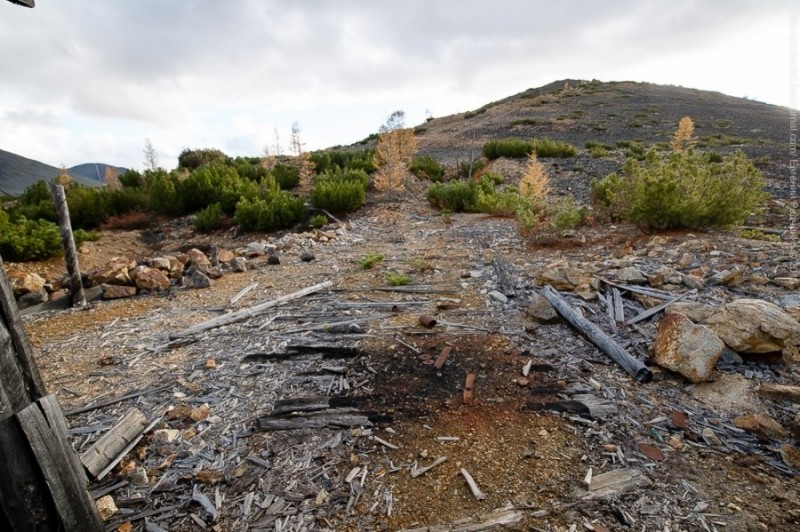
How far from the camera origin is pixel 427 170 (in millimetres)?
15031

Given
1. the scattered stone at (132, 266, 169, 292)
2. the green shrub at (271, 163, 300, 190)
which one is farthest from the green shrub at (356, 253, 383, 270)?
the green shrub at (271, 163, 300, 190)

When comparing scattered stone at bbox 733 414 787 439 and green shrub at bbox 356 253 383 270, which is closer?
scattered stone at bbox 733 414 787 439

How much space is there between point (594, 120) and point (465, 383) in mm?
28555

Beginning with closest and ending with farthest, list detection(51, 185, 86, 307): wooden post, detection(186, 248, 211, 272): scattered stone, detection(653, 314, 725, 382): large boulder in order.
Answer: detection(653, 314, 725, 382): large boulder → detection(51, 185, 86, 307): wooden post → detection(186, 248, 211, 272): scattered stone

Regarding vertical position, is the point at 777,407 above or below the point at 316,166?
below

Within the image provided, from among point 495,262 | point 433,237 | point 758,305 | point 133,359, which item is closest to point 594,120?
point 433,237

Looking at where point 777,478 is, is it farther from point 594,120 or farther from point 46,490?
point 594,120

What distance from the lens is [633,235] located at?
6.18 metres

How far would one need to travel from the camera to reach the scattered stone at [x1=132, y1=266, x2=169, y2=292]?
548cm

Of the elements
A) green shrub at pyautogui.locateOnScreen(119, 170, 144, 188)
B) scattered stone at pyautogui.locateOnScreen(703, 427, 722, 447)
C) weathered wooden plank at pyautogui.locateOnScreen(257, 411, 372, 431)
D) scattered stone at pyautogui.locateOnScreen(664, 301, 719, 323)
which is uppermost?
green shrub at pyautogui.locateOnScreen(119, 170, 144, 188)

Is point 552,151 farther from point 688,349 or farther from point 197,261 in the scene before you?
point 688,349

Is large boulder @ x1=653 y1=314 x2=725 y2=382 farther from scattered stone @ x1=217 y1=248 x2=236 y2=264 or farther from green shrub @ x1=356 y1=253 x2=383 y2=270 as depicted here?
scattered stone @ x1=217 y1=248 x2=236 y2=264

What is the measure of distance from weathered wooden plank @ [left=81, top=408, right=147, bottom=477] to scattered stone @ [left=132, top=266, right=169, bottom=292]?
321cm

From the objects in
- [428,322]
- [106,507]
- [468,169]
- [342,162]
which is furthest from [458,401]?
[342,162]
